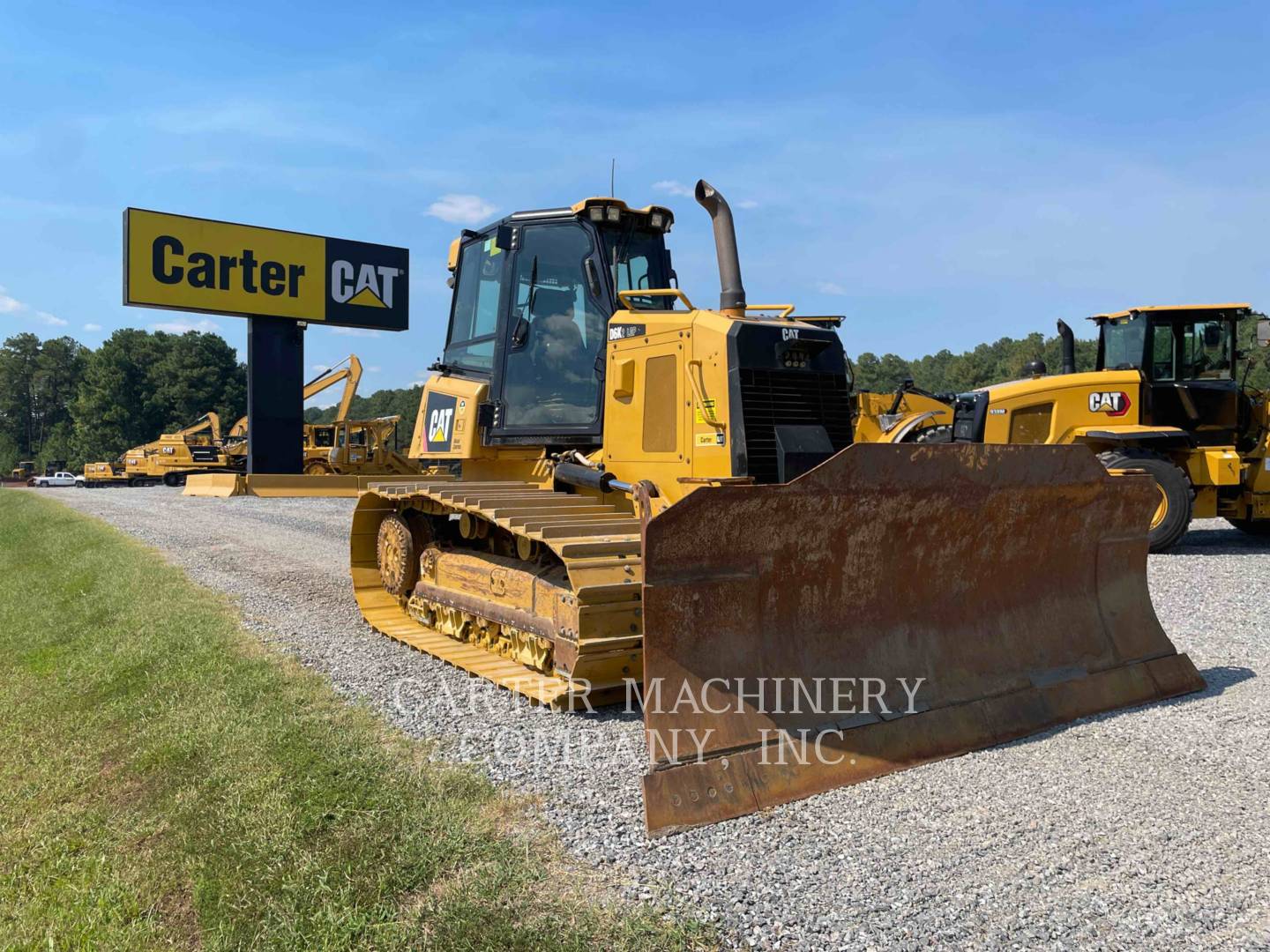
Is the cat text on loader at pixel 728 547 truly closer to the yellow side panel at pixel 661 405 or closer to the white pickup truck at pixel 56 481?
the yellow side panel at pixel 661 405

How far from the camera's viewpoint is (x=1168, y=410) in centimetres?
1182

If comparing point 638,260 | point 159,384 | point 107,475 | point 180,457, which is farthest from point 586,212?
point 159,384

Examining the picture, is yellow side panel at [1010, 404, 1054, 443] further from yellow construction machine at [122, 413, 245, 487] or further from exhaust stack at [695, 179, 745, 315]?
yellow construction machine at [122, 413, 245, 487]

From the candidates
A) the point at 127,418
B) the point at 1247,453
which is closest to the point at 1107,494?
the point at 1247,453

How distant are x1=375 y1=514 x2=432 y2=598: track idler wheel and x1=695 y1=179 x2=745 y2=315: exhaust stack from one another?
2.95m

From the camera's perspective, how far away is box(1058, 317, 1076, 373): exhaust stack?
1310cm

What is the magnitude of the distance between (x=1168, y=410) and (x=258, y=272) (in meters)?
19.5

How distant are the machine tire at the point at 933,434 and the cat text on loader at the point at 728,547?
822 cm

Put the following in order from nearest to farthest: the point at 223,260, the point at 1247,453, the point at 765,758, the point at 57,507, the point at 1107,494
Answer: the point at 765,758 → the point at 1107,494 → the point at 1247,453 → the point at 223,260 → the point at 57,507

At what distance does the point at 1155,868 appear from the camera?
301 cm

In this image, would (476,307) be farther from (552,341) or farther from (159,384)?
(159,384)

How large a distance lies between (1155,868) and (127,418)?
8665 cm

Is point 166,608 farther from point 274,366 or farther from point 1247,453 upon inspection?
point 274,366

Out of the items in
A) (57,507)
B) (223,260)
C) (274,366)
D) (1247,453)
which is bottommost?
(57,507)
